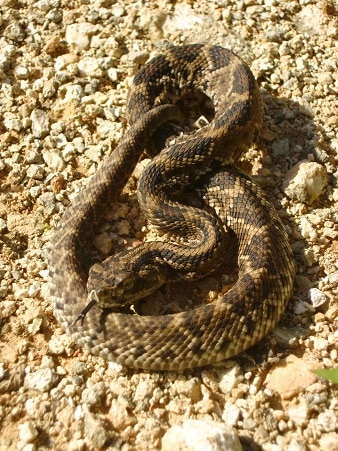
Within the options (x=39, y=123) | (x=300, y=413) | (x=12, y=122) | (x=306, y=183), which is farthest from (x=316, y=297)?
(x=12, y=122)

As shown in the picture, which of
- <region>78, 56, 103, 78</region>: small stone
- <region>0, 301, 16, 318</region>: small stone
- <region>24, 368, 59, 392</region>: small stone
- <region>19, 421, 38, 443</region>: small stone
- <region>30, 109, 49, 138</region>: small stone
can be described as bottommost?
<region>19, 421, 38, 443</region>: small stone

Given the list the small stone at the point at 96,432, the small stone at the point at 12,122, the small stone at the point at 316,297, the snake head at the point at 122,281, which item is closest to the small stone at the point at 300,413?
the small stone at the point at 316,297

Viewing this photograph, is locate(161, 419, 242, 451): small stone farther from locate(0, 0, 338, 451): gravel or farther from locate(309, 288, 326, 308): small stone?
locate(309, 288, 326, 308): small stone

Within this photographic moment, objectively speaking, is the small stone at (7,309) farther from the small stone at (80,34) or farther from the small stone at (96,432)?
the small stone at (80,34)

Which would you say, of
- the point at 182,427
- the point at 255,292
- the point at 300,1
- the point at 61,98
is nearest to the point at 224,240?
the point at 255,292

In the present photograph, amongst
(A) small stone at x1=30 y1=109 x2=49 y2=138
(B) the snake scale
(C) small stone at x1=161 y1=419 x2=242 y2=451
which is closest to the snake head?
(B) the snake scale

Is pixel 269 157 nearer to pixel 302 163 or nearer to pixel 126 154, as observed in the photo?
pixel 302 163

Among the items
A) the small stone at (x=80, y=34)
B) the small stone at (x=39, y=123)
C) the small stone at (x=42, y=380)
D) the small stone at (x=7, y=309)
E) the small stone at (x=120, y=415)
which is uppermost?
the small stone at (x=80, y=34)
